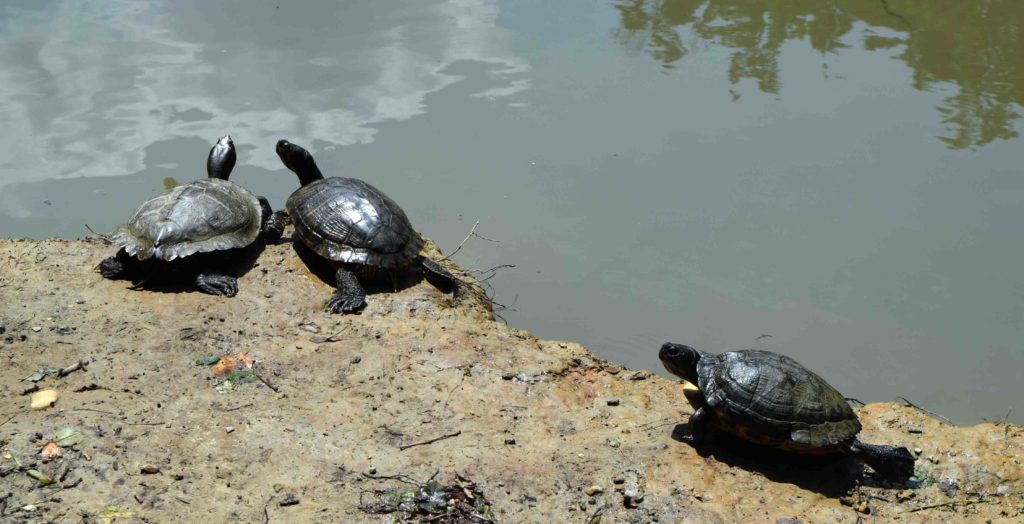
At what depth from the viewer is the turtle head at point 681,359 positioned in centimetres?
525

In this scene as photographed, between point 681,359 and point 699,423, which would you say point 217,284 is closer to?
point 681,359

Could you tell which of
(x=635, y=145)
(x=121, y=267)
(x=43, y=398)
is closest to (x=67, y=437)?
(x=43, y=398)

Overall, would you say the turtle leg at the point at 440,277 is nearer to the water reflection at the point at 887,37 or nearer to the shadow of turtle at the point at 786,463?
the shadow of turtle at the point at 786,463

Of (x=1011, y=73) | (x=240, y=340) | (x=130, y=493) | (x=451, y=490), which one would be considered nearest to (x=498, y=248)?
(x=240, y=340)

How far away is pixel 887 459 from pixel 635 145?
5.30m

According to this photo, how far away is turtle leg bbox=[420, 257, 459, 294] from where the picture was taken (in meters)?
6.98

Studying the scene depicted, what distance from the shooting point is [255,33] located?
1246cm

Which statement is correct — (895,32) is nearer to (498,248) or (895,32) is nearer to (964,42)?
(964,42)

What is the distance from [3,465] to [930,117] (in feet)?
32.5

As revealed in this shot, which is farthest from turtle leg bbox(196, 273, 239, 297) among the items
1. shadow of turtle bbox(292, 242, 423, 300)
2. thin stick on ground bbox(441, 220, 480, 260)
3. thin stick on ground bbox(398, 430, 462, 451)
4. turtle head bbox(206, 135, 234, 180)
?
thin stick on ground bbox(398, 430, 462, 451)

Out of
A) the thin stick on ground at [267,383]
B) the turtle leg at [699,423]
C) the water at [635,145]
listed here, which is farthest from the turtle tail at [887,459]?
the thin stick on ground at [267,383]

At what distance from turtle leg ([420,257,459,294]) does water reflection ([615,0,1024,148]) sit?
230 inches

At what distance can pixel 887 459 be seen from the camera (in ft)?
16.1

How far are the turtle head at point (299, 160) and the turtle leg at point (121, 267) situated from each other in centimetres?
178
